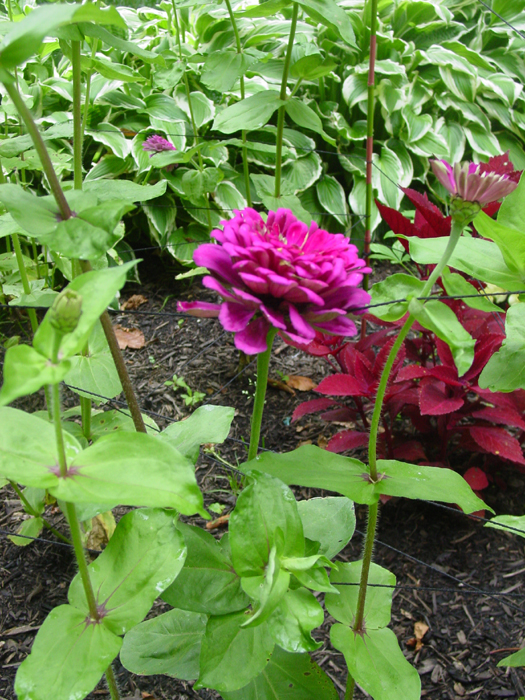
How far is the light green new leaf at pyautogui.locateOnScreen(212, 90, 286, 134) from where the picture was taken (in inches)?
35.7

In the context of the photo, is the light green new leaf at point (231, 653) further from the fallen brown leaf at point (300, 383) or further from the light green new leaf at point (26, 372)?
the fallen brown leaf at point (300, 383)

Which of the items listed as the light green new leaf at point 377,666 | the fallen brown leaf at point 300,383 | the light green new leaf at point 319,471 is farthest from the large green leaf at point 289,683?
the fallen brown leaf at point 300,383

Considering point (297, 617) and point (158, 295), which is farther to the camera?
point (158, 295)

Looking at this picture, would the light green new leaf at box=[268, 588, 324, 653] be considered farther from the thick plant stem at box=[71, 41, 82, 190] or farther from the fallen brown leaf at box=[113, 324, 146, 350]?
the fallen brown leaf at box=[113, 324, 146, 350]

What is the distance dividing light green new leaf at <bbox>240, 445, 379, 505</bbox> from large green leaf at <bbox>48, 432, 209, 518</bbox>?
147 millimetres

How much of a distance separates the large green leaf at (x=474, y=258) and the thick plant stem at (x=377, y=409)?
4.0 inches

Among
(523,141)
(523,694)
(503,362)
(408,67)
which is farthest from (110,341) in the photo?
(523,141)

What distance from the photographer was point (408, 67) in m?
2.90

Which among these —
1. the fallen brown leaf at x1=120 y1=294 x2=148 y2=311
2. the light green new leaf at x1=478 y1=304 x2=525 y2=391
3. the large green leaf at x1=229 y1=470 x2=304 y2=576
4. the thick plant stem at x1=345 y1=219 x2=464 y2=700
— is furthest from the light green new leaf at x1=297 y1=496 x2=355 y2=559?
the fallen brown leaf at x1=120 y1=294 x2=148 y2=311

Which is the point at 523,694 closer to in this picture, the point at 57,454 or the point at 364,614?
the point at 364,614

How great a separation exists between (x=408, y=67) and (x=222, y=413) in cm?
281

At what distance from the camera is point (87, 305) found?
0.48 m

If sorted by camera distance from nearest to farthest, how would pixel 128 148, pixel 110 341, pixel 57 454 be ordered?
pixel 57 454 < pixel 110 341 < pixel 128 148

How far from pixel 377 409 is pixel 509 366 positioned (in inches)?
10.1
